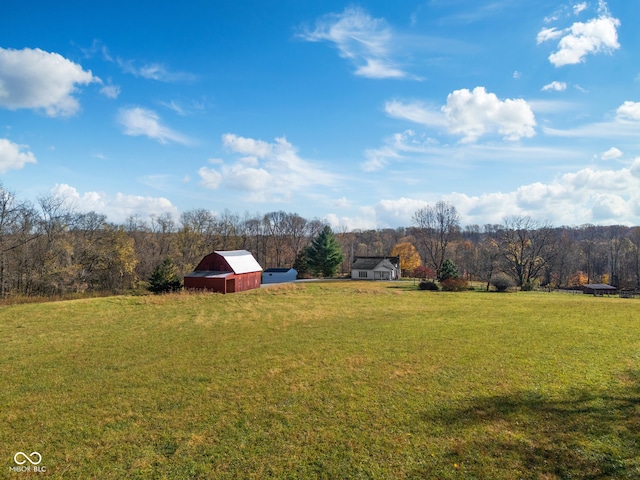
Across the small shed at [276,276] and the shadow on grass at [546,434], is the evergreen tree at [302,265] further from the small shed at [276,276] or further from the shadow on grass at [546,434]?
the shadow on grass at [546,434]

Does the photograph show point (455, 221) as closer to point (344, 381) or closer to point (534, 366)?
point (534, 366)

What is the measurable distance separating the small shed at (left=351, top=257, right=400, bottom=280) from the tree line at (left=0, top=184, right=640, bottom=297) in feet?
13.0

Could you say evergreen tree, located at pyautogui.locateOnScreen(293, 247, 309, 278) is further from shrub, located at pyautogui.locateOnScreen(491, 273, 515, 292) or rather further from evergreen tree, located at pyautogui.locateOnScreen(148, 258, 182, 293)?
shrub, located at pyautogui.locateOnScreen(491, 273, 515, 292)

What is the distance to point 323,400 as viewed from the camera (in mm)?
9125

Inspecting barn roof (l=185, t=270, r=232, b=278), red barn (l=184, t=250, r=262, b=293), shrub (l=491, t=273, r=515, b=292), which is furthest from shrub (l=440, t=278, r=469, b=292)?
barn roof (l=185, t=270, r=232, b=278)

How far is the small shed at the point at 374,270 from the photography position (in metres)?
58.1

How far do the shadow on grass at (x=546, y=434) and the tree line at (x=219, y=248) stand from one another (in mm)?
36078

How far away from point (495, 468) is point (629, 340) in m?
14.6

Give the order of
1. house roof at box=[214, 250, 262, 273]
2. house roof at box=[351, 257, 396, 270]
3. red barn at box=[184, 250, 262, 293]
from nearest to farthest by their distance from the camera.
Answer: red barn at box=[184, 250, 262, 293]
house roof at box=[214, 250, 262, 273]
house roof at box=[351, 257, 396, 270]

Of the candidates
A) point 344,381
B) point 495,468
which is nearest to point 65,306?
point 344,381

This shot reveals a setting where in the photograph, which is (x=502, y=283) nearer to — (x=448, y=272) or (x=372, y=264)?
(x=448, y=272)

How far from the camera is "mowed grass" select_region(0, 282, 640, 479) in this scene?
6.45m

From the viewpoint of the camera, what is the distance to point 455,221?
61.6 m

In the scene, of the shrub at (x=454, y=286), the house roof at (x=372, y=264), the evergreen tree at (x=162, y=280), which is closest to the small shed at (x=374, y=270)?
the house roof at (x=372, y=264)
